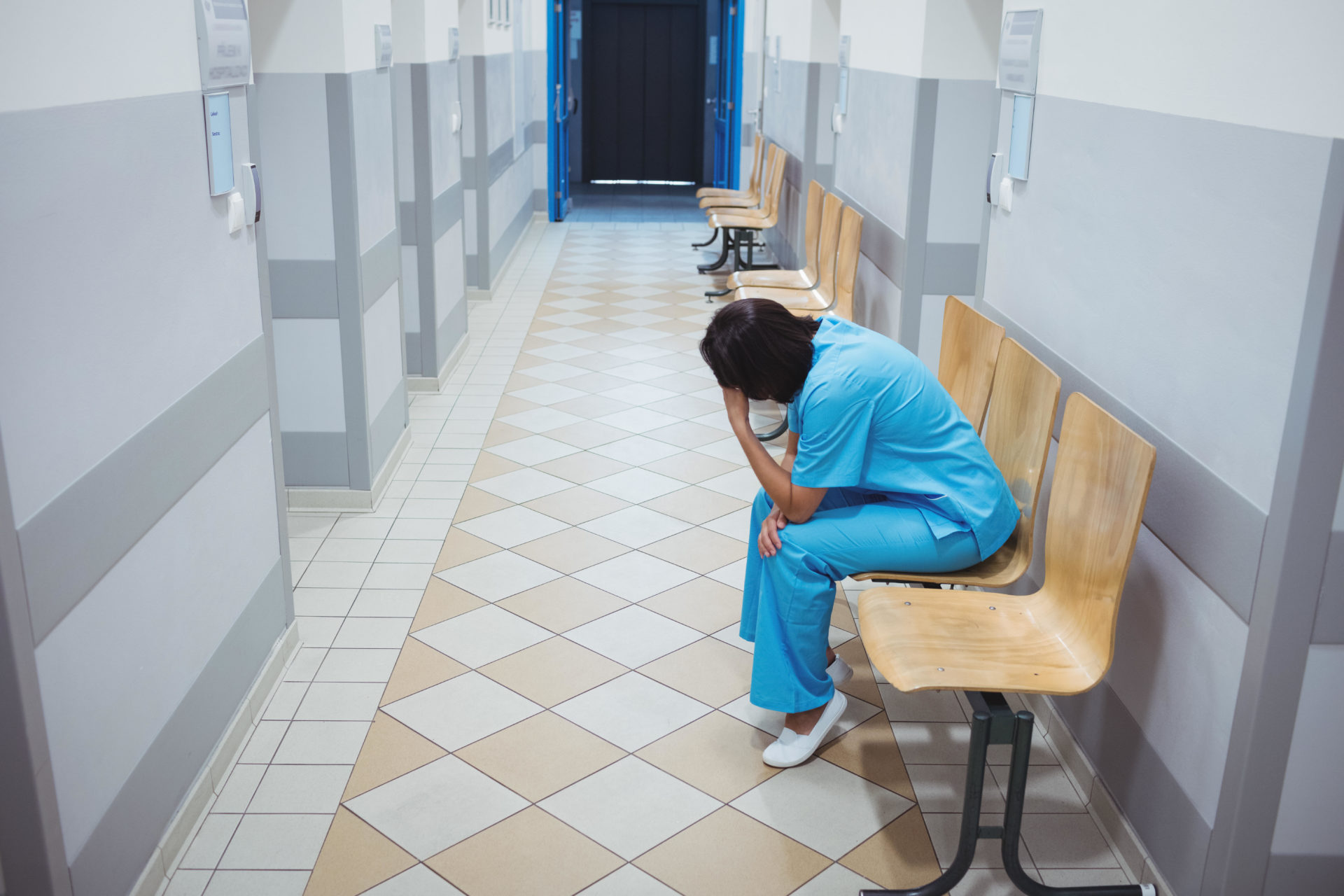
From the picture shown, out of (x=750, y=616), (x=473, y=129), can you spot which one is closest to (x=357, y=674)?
(x=750, y=616)

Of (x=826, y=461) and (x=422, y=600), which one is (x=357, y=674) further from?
(x=826, y=461)

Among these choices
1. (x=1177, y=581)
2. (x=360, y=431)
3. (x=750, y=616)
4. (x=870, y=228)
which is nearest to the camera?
(x=1177, y=581)

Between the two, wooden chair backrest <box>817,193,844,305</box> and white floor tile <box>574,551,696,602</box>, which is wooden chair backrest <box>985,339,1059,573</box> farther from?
wooden chair backrest <box>817,193,844,305</box>

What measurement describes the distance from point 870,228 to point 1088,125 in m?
2.63

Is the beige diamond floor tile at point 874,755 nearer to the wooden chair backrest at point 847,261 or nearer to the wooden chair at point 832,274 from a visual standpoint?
the wooden chair at point 832,274

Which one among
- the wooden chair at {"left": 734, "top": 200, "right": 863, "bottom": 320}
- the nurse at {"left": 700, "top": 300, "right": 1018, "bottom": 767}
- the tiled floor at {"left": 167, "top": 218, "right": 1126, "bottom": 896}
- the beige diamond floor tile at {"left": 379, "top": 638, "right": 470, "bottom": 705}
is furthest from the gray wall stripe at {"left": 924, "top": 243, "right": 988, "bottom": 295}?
the beige diamond floor tile at {"left": 379, "top": 638, "right": 470, "bottom": 705}

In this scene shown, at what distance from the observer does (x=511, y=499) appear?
4594 mm

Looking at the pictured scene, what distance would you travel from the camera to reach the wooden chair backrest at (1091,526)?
7.39 feet

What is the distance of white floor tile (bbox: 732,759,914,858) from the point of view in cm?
262

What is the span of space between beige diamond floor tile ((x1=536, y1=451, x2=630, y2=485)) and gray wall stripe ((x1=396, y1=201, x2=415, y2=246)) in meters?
1.51

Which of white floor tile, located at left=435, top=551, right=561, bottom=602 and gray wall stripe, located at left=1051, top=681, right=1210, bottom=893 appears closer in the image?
gray wall stripe, located at left=1051, top=681, right=1210, bottom=893

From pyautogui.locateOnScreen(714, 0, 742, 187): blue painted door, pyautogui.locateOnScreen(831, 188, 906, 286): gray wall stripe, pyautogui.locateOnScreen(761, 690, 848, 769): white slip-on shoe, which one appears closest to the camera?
pyautogui.locateOnScreen(761, 690, 848, 769): white slip-on shoe

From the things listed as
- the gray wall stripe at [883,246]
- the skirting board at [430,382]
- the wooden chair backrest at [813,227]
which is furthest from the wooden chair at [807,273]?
the skirting board at [430,382]

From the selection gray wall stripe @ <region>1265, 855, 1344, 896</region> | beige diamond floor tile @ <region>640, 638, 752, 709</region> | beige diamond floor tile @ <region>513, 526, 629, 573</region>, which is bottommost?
beige diamond floor tile @ <region>640, 638, 752, 709</region>
